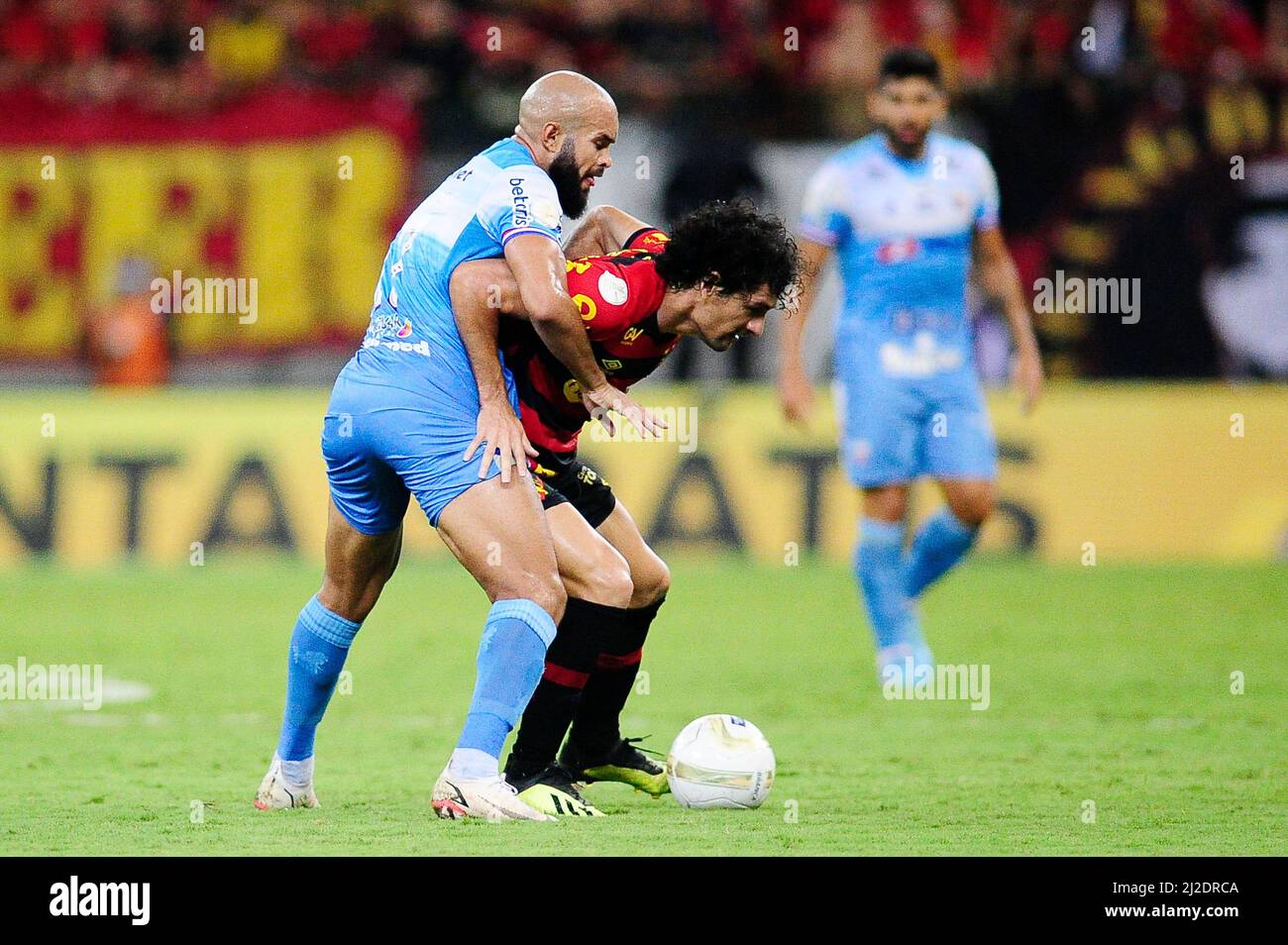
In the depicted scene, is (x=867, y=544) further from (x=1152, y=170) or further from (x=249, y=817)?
(x=1152, y=170)

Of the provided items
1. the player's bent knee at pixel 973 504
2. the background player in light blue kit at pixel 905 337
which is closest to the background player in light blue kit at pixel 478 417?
the background player in light blue kit at pixel 905 337

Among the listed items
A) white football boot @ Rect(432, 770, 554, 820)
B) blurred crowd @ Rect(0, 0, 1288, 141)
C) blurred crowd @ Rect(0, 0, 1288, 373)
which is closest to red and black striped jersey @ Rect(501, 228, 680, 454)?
white football boot @ Rect(432, 770, 554, 820)

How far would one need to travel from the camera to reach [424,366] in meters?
5.59

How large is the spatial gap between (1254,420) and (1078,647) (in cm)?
429

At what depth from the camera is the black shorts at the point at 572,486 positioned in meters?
6.02

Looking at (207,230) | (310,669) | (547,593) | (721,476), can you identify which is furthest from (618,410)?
(207,230)

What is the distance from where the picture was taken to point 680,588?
42.5 ft

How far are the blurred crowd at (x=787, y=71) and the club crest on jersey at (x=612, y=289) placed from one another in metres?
9.33

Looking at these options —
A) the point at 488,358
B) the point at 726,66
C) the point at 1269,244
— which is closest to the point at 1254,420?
the point at 1269,244

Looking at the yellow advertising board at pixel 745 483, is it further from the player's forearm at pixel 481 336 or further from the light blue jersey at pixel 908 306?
the player's forearm at pixel 481 336

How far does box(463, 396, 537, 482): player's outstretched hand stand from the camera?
18.0 feet

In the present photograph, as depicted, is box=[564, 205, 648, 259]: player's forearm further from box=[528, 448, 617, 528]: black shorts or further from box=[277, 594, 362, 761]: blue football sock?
box=[277, 594, 362, 761]: blue football sock

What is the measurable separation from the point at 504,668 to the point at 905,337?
4122 millimetres

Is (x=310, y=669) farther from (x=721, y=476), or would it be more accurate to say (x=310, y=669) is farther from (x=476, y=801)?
(x=721, y=476)
